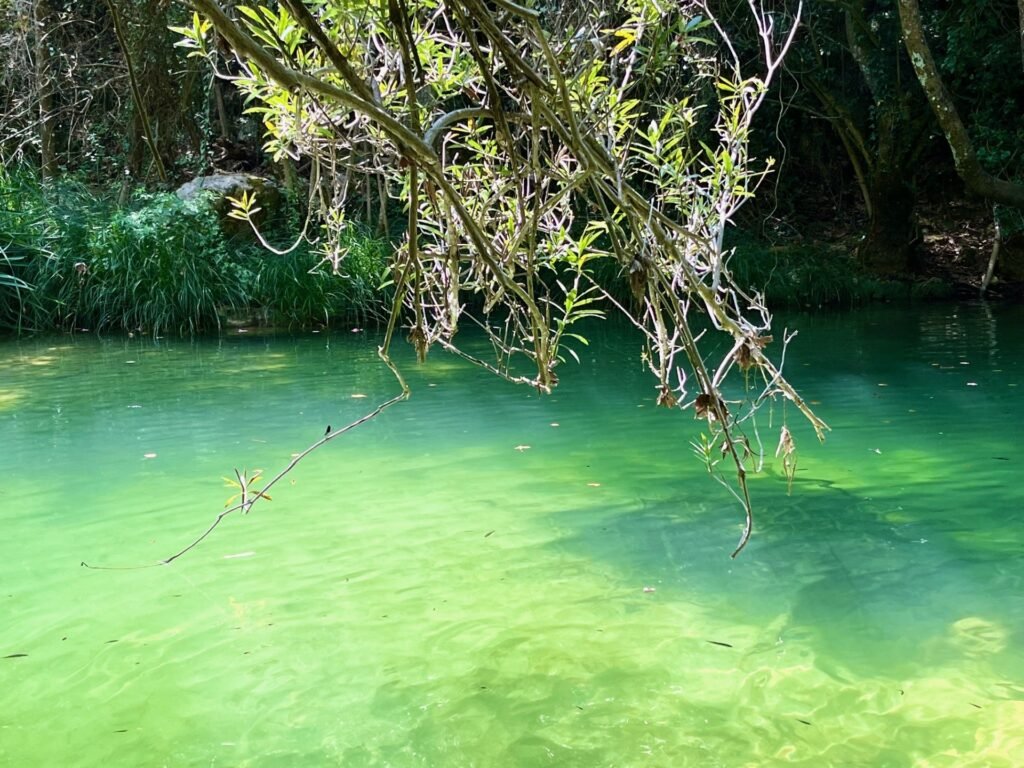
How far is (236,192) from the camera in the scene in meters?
10.6

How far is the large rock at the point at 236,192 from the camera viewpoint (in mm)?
10867

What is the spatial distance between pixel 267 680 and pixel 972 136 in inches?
427

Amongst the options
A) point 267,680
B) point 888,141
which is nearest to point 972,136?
point 888,141

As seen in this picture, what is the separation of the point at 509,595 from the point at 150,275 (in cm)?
783

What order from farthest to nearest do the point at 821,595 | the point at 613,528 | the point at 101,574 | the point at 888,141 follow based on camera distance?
the point at 888,141 < the point at 613,528 < the point at 101,574 < the point at 821,595

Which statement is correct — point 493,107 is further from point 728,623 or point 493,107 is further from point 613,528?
point 613,528

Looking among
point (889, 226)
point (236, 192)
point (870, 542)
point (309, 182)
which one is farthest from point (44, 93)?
point (870, 542)

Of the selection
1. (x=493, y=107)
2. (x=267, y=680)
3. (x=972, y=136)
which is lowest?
(x=267, y=680)

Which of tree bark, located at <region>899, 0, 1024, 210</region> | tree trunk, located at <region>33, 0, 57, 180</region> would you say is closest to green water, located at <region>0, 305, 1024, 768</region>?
tree bark, located at <region>899, 0, 1024, 210</region>

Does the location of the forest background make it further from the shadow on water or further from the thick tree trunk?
the shadow on water

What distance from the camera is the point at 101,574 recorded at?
3303 millimetres

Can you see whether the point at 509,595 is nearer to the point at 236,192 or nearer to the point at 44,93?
the point at 236,192

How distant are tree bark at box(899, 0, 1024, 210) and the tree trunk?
8730 millimetres

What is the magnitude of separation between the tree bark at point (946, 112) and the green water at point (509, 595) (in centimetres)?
324
